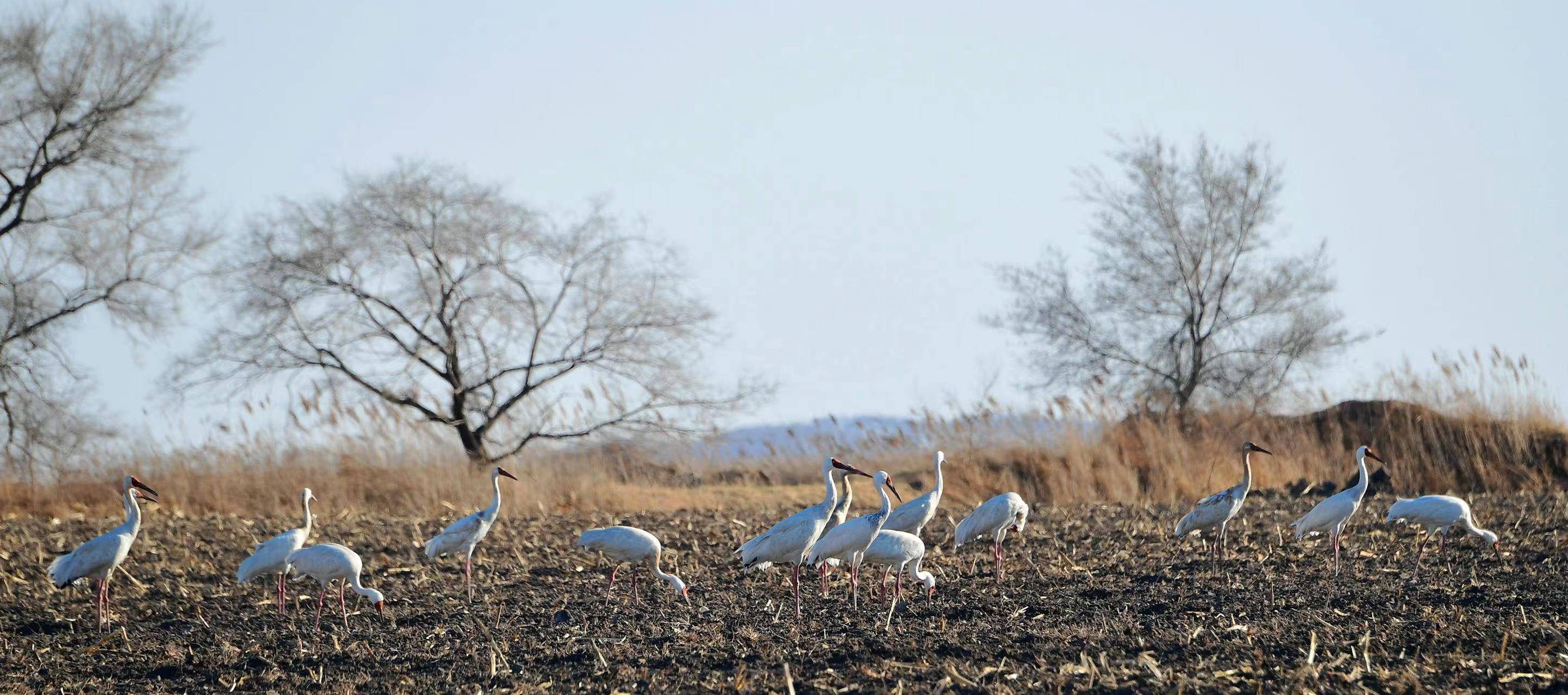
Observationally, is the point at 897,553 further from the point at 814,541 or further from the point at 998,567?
the point at 998,567

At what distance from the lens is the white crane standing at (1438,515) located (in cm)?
1116

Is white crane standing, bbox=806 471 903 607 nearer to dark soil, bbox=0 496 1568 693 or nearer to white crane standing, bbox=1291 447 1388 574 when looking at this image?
dark soil, bbox=0 496 1568 693

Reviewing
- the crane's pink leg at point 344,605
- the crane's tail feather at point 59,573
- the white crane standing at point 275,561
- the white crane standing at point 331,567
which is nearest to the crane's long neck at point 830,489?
the white crane standing at point 331,567

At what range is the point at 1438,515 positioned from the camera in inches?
441

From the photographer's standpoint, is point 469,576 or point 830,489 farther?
point 830,489

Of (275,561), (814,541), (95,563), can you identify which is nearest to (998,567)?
(814,541)

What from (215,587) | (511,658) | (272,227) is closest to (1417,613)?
(511,658)

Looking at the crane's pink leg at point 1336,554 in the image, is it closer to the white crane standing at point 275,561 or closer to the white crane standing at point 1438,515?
the white crane standing at point 1438,515

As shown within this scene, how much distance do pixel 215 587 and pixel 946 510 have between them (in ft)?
26.6

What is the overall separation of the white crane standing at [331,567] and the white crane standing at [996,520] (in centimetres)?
477

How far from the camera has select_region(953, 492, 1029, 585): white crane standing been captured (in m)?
11.3

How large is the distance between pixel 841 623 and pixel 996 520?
2787 mm

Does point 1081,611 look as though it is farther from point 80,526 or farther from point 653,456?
point 653,456

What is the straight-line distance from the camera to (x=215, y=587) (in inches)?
455
